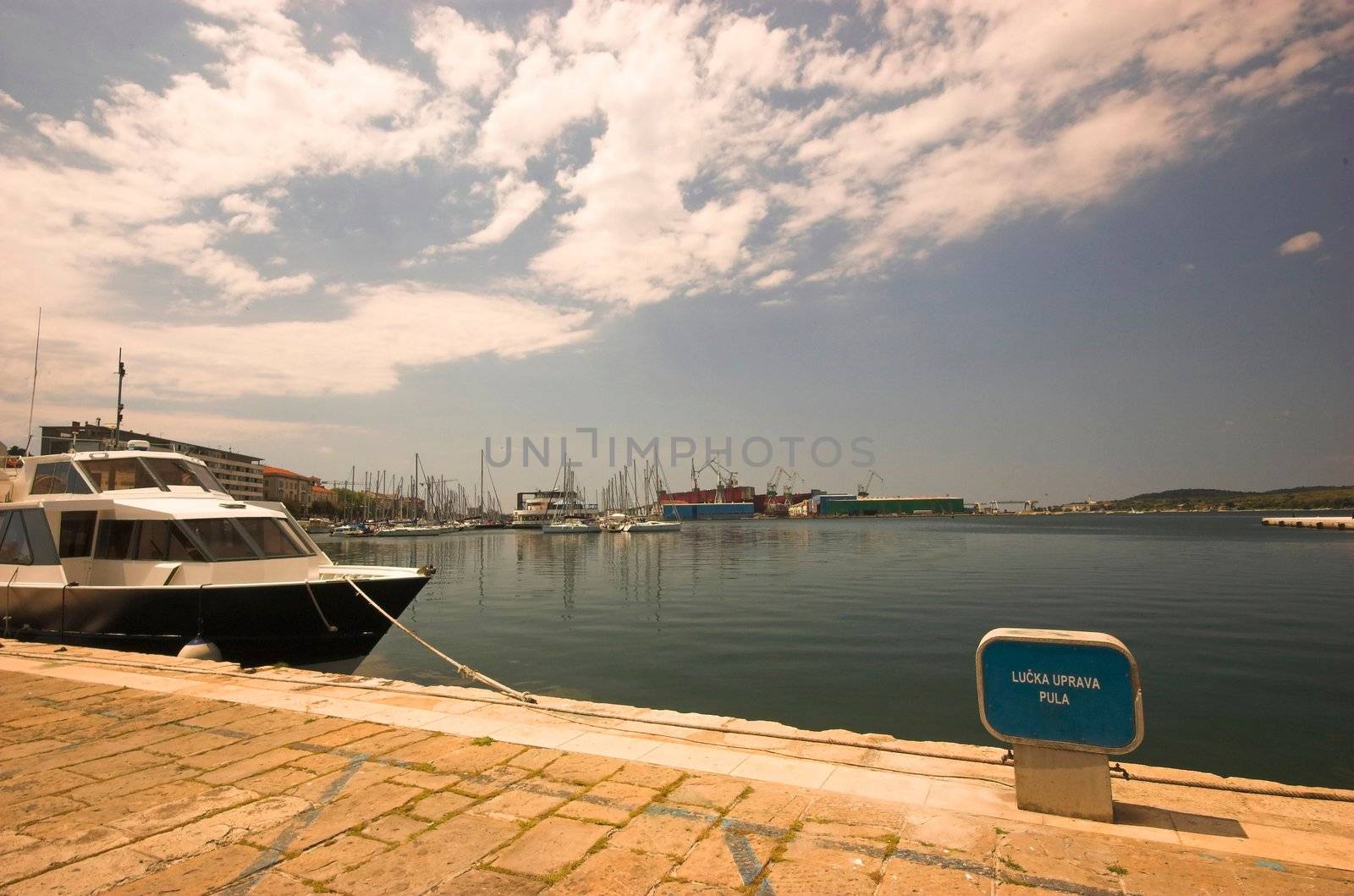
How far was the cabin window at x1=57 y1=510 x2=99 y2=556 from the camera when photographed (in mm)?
14438

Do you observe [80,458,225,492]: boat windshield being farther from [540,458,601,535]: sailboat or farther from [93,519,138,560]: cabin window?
[540,458,601,535]: sailboat

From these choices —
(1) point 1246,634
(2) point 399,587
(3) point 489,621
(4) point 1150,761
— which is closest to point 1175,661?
(1) point 1246,634

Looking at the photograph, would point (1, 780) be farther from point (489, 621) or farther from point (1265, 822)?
point (489, 621)

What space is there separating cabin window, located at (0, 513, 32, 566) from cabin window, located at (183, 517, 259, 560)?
457 cm

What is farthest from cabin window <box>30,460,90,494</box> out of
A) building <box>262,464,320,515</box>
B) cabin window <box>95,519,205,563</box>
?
building <box>262,464,320,515</box>

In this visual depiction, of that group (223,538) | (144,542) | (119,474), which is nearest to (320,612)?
(223,538)

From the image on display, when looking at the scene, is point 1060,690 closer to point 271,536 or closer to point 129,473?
point 271,536

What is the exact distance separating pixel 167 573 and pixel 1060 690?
51.0ft

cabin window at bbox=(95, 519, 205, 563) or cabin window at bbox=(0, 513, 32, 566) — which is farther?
cabin window at bbox=(0, 513, 32, 566)

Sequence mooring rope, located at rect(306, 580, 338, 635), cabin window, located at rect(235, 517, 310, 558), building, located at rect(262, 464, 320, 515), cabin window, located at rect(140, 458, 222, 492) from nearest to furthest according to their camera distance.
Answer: mooring rope, located at rect(306, 580, 338, 635) < cabin window, located at rect(235, 517, 310, 558) < cabin window, located at rect(140, 458, 222, 492) < building, located at rect(262, 464, 320, 515)

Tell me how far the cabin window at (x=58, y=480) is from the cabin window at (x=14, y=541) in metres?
0.76

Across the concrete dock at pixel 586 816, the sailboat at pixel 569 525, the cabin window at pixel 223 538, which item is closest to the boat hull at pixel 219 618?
the cabin window at pixel 223 538

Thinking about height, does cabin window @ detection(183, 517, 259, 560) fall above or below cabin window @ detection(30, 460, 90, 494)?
below

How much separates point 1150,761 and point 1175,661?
7558 mm
